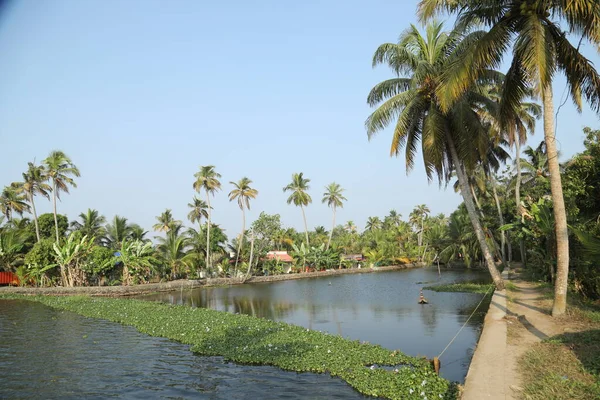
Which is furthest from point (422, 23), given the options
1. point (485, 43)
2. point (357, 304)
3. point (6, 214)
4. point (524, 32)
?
point (6, 214)

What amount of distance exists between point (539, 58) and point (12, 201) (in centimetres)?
5078

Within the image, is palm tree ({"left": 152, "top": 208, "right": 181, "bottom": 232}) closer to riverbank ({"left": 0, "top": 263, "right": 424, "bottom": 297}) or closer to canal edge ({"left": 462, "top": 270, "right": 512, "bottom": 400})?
riverbank ({"left": 0, "top": 263, "right": 424, "bottom": 297})

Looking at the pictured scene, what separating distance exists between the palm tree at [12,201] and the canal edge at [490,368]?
4856 cm

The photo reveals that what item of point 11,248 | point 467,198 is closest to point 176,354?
point 467,198

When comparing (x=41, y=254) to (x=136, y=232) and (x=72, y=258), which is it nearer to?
(x=72, y=258)

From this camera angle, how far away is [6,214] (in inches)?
1852

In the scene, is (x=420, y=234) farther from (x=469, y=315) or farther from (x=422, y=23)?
(x=422, y=23)

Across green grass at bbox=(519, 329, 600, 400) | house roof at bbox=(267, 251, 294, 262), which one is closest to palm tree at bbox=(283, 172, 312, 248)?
house roof at bbox=(267, 251, 294, 262)

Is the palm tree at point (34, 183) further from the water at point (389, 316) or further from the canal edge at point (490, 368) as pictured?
the canal edge at point (490, 368)

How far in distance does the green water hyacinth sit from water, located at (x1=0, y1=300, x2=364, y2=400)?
1.27 feet

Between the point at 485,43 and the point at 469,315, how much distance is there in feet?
35.9

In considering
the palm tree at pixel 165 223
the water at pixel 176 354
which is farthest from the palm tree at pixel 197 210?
the water at pixel 176 354

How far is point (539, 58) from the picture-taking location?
10930mm

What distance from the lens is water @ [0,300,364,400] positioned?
9.75 m
